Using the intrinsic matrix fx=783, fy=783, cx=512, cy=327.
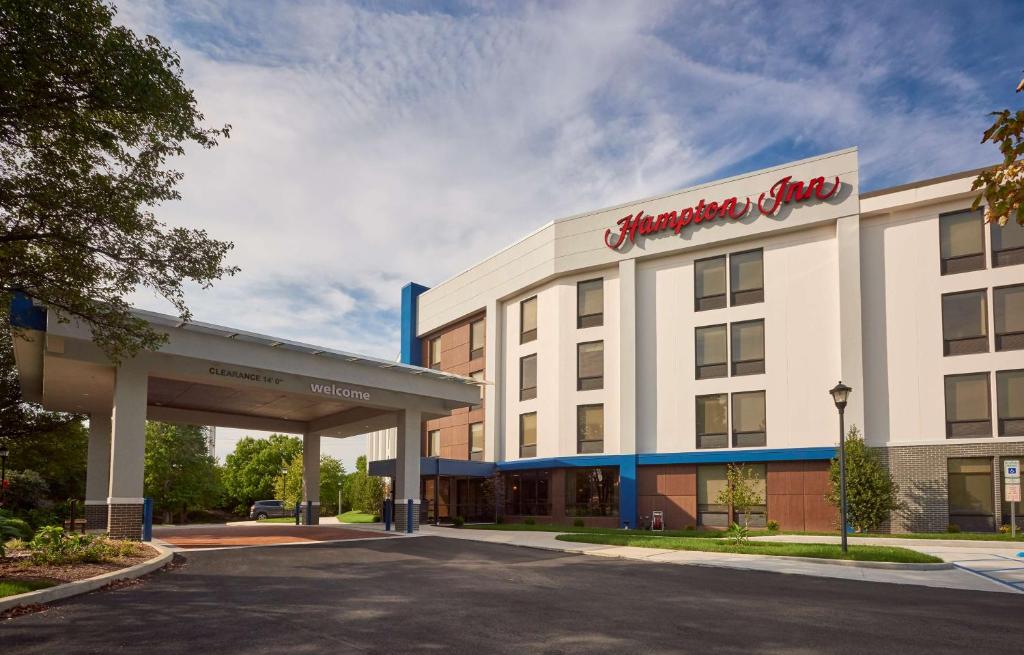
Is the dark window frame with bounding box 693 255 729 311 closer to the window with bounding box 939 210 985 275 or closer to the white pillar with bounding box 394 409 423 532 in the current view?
the window with bounding box 939 210 985 275

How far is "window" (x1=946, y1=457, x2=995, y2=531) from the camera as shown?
29.6 meters

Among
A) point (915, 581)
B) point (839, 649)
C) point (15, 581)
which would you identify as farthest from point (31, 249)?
point (915, 581)

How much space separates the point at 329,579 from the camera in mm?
15320

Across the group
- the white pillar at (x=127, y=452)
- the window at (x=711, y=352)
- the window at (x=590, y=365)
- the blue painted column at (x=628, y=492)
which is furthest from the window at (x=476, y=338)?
the white pillar at (x=127, y=452)

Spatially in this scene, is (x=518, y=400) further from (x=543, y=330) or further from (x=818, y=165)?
(x=818, y=165)

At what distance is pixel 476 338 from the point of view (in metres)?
49.6

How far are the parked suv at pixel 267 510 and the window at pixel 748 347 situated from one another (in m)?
41.9

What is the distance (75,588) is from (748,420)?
28863mm

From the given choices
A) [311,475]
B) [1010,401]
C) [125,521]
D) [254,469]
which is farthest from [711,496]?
[254,469]

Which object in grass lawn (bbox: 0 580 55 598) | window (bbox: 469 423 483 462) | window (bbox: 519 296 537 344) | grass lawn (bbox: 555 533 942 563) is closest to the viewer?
grass lawn (bbox: 0 580 55 598)

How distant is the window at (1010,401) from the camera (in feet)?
96.3

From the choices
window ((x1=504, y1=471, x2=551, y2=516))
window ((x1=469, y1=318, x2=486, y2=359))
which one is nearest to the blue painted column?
window ((x1=504, y1=471, x2=551, y2=516))

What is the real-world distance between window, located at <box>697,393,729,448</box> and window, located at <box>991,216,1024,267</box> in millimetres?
12259

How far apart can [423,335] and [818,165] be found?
3024 centimetres
